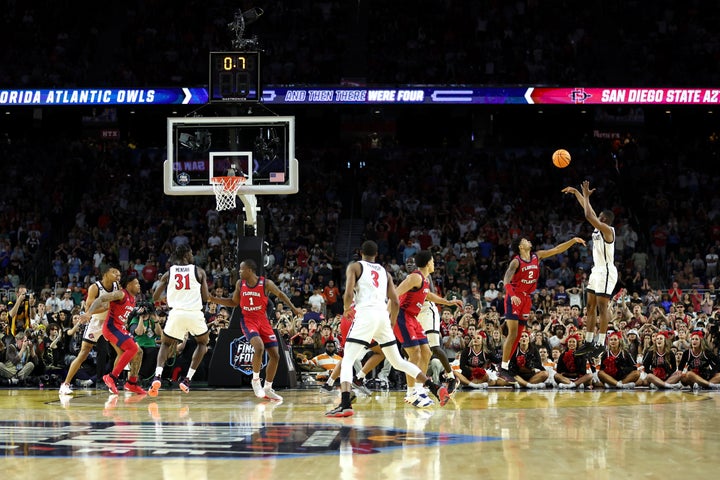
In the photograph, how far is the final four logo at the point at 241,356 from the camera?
48.1ft

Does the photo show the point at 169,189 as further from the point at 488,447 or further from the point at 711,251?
the point at 711,251

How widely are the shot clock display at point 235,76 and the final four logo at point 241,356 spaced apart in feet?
12.1

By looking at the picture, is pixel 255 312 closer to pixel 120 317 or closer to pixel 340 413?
pixel 120 317

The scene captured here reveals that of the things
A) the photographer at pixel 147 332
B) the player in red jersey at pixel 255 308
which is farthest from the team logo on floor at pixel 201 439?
the photographer at pixel 147 332

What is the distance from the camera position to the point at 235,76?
14359 mm

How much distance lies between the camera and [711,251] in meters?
21.5

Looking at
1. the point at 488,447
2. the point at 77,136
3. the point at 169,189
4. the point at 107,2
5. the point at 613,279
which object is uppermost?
the point at 107,2

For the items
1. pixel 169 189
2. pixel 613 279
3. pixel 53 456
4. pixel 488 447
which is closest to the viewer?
pixel 53 456

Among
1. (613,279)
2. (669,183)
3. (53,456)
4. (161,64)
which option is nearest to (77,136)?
(161,64)

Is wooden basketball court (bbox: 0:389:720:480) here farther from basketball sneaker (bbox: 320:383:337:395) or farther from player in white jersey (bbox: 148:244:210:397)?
player in white jersey (bbox: 148:244:210:397)

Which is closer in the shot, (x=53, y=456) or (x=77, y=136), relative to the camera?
(x=53, y=456)

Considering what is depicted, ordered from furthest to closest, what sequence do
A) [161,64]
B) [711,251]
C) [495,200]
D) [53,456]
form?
[161,64] → [495,200] → [711,251] → [53,456]

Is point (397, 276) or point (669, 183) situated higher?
point (669, 183)

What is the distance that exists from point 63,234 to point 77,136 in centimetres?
456
